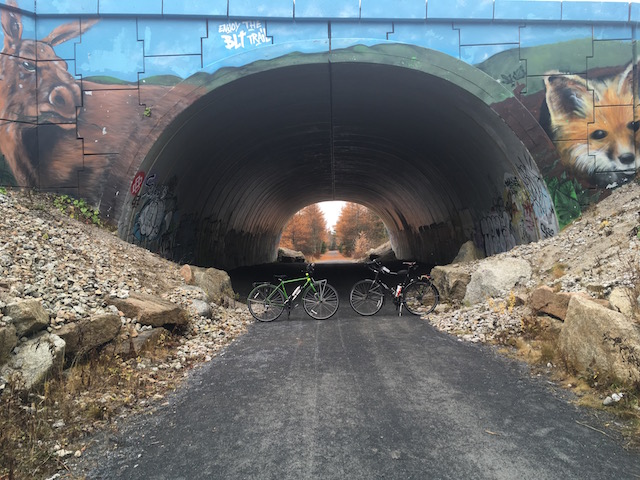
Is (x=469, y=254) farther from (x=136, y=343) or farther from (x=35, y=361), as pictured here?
(x=35, y=361)

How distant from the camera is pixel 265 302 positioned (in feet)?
29.9

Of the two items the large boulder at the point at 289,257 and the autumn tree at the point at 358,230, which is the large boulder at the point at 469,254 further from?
the autumn tree at the point at 358,230

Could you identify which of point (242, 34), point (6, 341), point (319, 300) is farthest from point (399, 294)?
point (242, 34)

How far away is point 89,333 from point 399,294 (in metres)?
6.18

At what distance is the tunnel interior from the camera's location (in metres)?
10.9

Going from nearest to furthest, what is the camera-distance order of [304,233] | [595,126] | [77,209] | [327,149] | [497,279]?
1. [497,279]
2. [77,209]
3. [595,126]
4. [327,149]
5. [304,233]

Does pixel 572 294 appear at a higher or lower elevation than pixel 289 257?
higher

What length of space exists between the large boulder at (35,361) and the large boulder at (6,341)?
0.07 metres

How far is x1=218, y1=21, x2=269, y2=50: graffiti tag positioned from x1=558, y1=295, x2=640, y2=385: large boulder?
8.96 m

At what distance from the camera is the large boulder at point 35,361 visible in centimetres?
404

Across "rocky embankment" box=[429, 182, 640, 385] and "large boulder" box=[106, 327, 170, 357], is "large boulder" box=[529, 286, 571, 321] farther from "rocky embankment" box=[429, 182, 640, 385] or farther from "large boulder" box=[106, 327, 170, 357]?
"large boulder" box=[106, 327, 170, 357]

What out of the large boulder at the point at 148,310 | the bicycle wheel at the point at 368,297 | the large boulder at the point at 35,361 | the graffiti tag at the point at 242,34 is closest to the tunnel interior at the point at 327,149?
the graffiti tag at the point at 242,34

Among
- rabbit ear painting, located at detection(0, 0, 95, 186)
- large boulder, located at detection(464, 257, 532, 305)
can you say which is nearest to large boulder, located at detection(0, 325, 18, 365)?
rabbit ear painting, located at detection(0, 0, 95, 186)

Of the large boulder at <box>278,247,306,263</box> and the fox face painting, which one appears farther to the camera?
the large boulder at <box>278,247,306,263</box>
